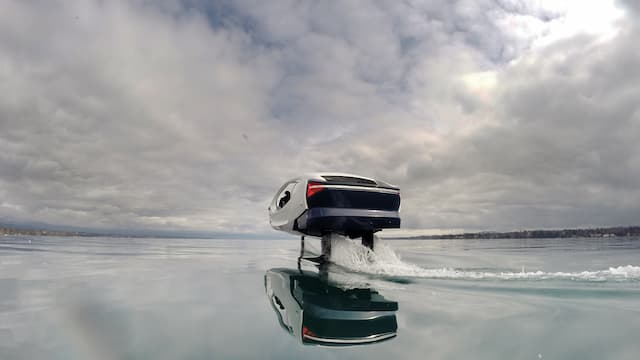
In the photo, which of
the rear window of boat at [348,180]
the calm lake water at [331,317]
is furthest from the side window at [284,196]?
the calm lake water at [331,317]

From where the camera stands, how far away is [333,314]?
13.1 ft

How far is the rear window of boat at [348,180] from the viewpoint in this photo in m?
7.57

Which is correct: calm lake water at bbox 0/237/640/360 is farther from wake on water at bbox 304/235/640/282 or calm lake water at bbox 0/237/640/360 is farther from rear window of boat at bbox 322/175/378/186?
rear window of boat at bbox 322/175/378/186

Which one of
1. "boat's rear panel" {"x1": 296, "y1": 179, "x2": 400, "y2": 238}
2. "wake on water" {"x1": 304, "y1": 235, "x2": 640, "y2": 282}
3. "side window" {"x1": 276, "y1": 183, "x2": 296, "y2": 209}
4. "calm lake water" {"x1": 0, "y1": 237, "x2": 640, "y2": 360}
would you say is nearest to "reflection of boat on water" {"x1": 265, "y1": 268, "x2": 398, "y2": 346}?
"calm lake water" {"x1": 0, "y1": 237, "x2": 640, "y2": 360}

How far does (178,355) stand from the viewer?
9.52 feet

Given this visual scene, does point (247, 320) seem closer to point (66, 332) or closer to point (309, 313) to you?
point (309, 313)

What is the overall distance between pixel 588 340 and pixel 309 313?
2830 mm

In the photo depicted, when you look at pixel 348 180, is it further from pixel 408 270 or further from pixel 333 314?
pixel 333 314

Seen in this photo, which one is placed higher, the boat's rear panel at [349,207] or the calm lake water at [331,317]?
the boat's rear panel at [349,207]

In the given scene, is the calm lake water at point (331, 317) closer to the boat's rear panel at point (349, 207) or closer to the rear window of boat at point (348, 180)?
the boat's rear panel at point (349, 207)

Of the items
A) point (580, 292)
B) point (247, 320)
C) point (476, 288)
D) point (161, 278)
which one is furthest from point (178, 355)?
point (580, 292)

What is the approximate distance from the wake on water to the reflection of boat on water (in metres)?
2.00

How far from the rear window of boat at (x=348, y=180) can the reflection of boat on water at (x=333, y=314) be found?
240 centimetres

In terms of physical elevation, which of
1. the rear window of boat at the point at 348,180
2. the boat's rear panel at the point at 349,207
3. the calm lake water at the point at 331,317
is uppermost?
the rear window of boat at the point at 348,180
